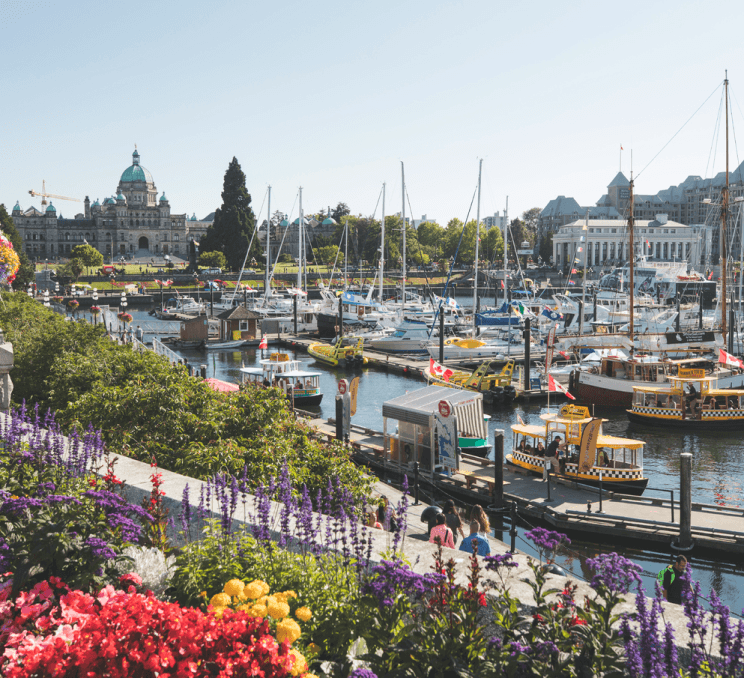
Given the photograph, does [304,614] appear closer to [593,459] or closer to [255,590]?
[255,590]

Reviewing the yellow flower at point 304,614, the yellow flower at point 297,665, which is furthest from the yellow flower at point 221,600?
the yellow flower at point 297,665

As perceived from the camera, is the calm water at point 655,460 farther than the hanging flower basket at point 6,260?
Yes

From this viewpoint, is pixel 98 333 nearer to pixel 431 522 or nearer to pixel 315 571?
pixel 431 522

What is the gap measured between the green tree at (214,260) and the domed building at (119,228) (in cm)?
5105

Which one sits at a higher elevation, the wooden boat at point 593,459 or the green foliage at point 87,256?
the green foliage at point 87,256

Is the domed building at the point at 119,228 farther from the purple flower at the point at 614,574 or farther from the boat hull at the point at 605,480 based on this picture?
the purple flower at the point at 614,574

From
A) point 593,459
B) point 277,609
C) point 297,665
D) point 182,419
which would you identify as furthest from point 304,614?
point 593,459

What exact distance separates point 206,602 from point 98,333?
536 inches

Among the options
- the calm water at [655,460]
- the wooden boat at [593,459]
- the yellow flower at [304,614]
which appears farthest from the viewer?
the wooden boat at [593,459]

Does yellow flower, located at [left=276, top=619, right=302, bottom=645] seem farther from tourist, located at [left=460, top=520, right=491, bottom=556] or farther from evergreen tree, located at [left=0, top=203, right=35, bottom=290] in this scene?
evergreen tree, located at [left=0, top=203, right=35, bottom=290]

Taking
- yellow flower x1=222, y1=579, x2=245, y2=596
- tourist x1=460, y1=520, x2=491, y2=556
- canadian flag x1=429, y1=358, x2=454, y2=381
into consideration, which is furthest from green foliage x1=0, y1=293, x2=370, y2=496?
canadian flag x1=429, y1=358, x2=454, y2=381

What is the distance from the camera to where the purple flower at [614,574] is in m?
3.93

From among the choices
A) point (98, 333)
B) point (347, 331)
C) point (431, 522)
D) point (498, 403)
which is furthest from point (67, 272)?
point (431, 522)

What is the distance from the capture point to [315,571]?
4.81m
